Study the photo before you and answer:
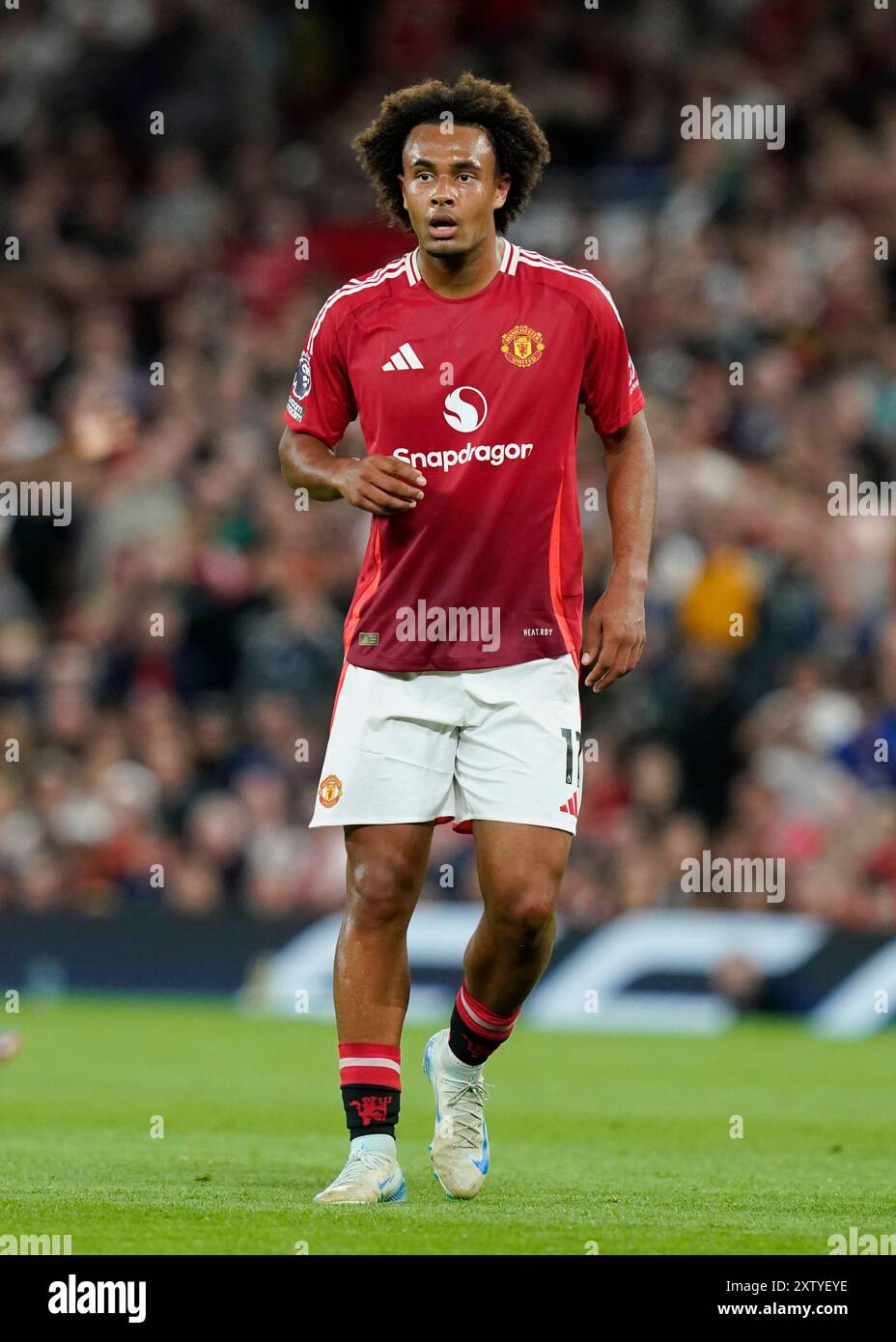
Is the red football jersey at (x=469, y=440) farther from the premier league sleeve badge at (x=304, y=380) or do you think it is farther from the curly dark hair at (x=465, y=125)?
the curly dark hair at (x=465, y=125)

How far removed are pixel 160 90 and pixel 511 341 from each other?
47.5 ft

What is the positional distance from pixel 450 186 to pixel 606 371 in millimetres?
695

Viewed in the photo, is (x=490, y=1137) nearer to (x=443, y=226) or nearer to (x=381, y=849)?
(x=381, y=849)

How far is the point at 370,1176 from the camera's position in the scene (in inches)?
234

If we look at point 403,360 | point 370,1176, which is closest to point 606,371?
point 403,360

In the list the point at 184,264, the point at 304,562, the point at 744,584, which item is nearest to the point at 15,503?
the point at 304,562

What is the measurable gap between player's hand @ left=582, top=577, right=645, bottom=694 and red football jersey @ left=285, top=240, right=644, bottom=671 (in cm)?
9

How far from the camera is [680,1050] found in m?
11.5

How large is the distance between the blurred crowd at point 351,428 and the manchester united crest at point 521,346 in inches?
161

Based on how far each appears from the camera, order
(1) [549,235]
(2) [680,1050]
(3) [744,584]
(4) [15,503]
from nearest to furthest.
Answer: (2) [680,1050]
(3) [744,584]
(4) [15,503]
(1) [549,235]

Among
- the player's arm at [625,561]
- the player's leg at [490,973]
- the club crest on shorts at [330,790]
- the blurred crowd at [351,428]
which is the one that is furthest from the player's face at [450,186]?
the blurred crowd at [351,428]

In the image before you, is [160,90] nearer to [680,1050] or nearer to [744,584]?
[744,584]

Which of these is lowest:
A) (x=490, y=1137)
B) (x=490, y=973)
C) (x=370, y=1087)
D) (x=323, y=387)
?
(x=490, y=1137)

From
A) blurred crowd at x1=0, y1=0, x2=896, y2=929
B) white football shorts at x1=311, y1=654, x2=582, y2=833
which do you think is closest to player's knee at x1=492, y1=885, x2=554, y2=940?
white football shorts at x1=311, y1=654, x2=582, y2=833
